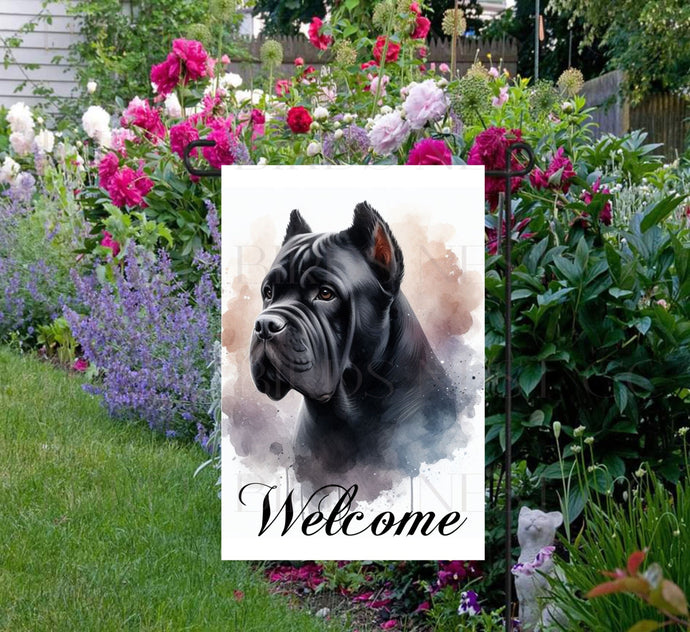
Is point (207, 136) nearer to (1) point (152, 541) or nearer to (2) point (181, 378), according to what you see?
(2) point (181, 378)

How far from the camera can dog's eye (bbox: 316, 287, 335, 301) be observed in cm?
192

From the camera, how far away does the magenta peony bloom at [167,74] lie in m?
5.03

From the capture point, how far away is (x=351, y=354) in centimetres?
196

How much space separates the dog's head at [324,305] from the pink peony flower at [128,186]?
305cm

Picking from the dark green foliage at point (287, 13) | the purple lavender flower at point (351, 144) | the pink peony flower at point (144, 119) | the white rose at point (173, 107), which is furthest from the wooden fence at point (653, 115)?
the purple lavender flower at point (351, 144)

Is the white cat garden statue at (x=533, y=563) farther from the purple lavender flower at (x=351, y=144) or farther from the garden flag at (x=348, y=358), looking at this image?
the purple lavender flower at (x=351, y=144)

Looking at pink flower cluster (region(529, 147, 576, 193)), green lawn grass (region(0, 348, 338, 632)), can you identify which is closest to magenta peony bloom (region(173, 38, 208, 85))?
green lawn grass (region(0, 348, 338, 632))

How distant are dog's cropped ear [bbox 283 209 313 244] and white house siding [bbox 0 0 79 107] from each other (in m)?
9.11

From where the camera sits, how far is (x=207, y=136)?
4.56m

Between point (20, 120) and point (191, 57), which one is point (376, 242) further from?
point (20, 120)

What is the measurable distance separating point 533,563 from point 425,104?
1.31 metres

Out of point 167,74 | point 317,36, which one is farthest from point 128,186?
point 317,36

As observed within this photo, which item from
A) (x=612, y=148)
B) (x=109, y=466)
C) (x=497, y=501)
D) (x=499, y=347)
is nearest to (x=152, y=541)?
(x=109, y=466)

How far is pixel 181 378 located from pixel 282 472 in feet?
6.65
